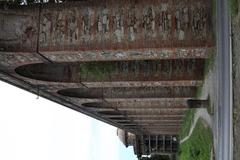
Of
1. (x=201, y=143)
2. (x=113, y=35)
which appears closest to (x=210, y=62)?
(x=113, y=35)

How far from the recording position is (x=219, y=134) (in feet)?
41.2

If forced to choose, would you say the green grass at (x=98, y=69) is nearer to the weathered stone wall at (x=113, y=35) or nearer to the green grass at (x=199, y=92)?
the weathered stone wall at (x=113, y=35)

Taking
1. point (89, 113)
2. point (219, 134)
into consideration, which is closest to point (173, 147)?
point (89, 113)

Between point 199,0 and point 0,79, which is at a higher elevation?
point 199,0

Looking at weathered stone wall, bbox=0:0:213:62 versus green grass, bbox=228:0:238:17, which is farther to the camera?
weathered stone wall, bbox=0:0:213:62

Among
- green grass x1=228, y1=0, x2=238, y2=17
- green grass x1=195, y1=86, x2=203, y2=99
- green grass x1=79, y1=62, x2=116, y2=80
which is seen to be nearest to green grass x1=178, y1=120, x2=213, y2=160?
green grass x1=195, y1=86, x2=203, y2=99

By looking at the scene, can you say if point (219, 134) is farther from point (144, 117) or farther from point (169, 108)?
point (144, 117)

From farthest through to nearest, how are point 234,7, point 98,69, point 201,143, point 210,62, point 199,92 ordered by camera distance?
1. point 199,92
2. point 201,143
3. point 98,69
4. point 210,62
5. point 234,7

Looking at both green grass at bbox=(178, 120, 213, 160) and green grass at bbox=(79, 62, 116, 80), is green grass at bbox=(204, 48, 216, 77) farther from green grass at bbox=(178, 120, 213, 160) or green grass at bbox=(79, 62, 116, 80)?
green grass at bbox=(79, 62, 116, 80)

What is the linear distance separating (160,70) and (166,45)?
372cm

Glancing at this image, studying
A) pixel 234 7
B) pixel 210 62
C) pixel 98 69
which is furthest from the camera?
pixel 98 69

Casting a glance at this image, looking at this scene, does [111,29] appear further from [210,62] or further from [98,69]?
[98,69]

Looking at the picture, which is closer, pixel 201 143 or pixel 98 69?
pixel 98 69

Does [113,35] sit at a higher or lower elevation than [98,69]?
higher
